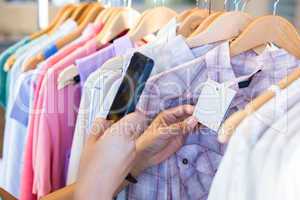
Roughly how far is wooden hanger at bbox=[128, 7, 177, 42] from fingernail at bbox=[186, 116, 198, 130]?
30 cm

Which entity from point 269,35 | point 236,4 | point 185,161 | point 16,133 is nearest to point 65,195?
point 185,161

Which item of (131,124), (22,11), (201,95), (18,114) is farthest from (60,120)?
(22,11)

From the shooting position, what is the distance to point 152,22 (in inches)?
38.3

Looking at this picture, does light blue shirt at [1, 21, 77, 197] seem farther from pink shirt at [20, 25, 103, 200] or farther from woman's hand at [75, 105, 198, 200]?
woman's hand at [75, 105, 198, 200]

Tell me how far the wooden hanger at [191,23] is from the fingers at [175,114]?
0.20m

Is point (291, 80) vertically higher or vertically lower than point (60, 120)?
higher

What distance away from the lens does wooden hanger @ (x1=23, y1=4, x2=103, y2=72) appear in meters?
1.07

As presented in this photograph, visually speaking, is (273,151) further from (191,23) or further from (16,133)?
(16,133)

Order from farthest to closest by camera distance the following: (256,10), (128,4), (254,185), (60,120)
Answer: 1. (256,10)
2. (128,4)
3. (60,120)
4. (254,185)

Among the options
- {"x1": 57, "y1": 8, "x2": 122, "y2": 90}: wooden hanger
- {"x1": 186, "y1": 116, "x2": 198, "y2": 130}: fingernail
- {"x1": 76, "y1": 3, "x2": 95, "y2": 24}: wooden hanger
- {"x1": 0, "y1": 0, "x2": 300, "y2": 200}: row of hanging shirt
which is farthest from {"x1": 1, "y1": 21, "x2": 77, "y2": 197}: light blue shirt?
{"x1": 186, "y1": 116, "x2": 198, "y2": 130}: fingernail

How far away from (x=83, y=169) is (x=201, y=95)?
0.81ft

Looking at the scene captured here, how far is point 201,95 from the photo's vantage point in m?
0.71

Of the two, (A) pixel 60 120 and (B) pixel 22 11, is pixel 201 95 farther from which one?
(B) pixel 22 11

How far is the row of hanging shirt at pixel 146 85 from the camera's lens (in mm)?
761
